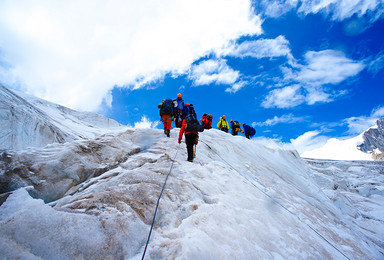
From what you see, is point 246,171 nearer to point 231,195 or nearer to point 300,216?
point 300,216

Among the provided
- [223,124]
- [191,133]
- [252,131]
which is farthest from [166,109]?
[252,131]

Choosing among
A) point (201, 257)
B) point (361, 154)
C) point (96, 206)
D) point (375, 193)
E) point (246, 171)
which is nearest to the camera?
point (201, 257)

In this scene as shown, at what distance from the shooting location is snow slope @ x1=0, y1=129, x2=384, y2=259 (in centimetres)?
236

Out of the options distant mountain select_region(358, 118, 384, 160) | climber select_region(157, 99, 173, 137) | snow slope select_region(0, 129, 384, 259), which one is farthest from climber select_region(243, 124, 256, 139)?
distant mountain select_region(358, 118, 384, 160)

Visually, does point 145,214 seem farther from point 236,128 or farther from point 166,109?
point 236,128

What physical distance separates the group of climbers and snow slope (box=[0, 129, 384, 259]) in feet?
2.48

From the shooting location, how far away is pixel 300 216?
542cm

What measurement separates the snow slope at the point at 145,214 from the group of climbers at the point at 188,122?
756 millimetres

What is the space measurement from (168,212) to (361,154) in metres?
235

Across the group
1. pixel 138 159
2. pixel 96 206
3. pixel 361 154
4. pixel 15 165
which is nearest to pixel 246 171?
pixel 138 159

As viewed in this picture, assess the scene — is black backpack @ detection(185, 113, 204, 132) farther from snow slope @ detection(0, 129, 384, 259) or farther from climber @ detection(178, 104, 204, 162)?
snow slope @ detection(0, 129, 384, 259)

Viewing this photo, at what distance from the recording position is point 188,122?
22.0ft

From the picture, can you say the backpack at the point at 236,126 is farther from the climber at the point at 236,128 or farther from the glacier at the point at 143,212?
the glacier at the point at 143,212

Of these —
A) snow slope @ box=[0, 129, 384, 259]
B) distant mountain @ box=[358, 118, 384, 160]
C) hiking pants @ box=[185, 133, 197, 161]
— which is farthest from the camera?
distant mountain @ box=[358, 118, 384, 160]
